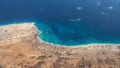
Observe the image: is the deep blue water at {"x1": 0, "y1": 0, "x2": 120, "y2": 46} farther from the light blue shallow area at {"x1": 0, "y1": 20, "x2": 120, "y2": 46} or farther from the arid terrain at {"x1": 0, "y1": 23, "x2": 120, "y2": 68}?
the arid terrain at {"x1": 0, "y1": 23, "x2": 120, "y2": 68}

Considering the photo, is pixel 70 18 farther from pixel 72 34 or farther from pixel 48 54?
pixel 48 54

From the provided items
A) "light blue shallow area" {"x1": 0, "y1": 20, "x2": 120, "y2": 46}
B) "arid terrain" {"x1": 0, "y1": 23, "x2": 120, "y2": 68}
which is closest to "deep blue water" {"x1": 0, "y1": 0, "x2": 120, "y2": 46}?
"light blue shallow area" {"x1": 0, "y1": 20, "x2": 120, "y2": 46}

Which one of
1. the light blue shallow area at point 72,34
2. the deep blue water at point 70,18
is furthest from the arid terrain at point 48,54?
the deep blue water at point 70,18

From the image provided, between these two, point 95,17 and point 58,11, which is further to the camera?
point 58,11

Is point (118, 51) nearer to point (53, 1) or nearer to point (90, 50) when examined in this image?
point (90, 50)

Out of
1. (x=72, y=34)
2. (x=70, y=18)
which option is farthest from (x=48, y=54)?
(x=70, y=18)

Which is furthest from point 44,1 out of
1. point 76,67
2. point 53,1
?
point 76,67
